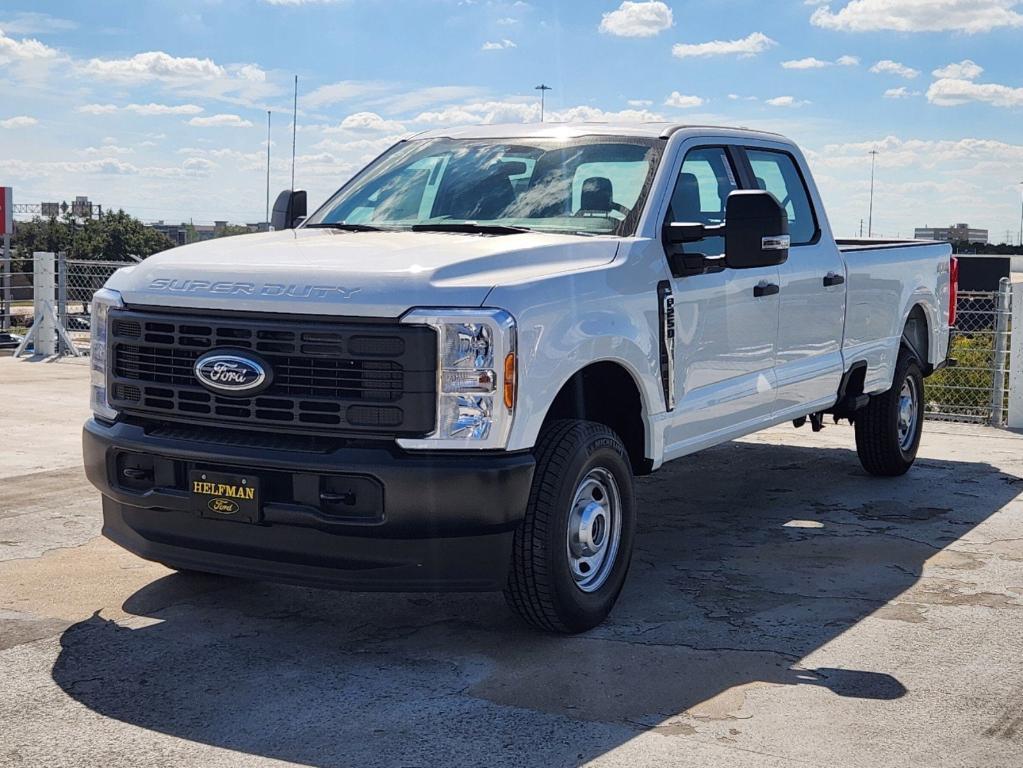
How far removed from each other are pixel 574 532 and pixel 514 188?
1.76 metres

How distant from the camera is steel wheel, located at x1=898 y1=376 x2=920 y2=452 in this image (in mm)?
8984

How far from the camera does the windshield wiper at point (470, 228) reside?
572cm

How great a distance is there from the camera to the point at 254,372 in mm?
4730

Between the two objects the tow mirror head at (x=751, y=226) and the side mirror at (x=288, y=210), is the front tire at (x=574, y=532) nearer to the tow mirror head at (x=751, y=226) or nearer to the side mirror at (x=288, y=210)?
the tow mirror head at (x=751, y=226)

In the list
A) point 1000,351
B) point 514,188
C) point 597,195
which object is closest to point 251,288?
point 514,188

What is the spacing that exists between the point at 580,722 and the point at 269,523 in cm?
129

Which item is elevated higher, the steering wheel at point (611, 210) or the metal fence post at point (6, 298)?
the steering wheel at point (611, 210)

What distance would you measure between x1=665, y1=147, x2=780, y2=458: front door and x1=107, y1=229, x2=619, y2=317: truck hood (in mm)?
664

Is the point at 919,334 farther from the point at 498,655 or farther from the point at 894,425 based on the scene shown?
the point at 498,655

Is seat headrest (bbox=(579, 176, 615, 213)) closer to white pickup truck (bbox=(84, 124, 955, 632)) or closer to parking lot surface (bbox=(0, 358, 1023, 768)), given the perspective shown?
white pickup truck (bbox=(84, 124, 955, 632))

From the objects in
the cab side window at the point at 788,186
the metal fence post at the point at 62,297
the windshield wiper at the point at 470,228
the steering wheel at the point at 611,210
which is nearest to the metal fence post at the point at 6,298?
the metal fence post at the point at 62,297

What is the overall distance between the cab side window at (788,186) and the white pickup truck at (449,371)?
2.50ft

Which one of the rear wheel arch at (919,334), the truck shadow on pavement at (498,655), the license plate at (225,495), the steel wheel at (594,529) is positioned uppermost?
the rear wheel arch at (919,334)

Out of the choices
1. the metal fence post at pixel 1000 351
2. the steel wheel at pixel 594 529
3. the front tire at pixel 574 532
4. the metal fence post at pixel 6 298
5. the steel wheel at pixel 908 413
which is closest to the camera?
the front tire at pixel 574 532
